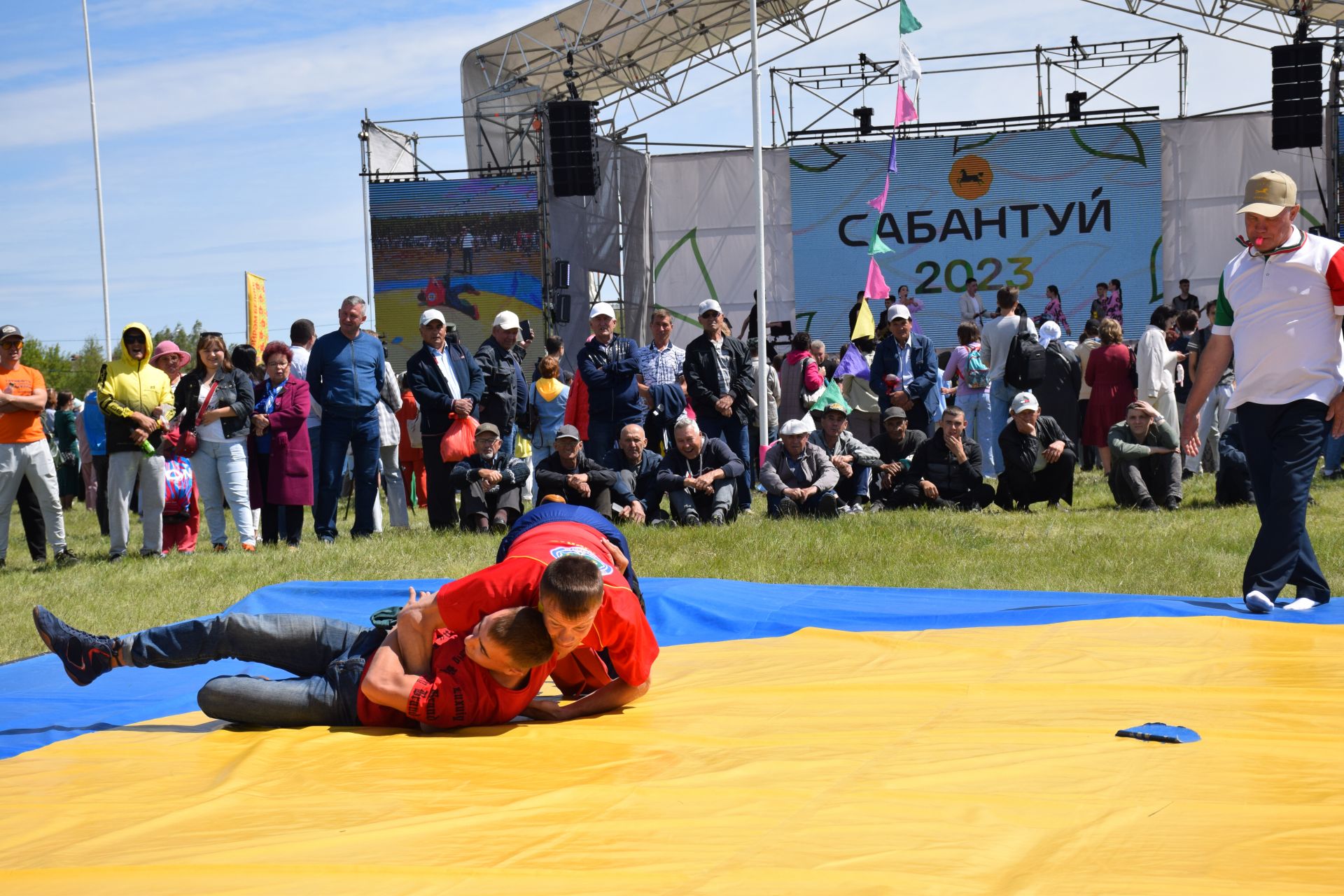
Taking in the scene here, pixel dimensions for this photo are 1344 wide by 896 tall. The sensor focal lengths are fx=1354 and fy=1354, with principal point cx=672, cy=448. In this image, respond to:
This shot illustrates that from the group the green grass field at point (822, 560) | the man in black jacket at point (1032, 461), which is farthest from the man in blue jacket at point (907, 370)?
the green grass field at point (822, 560)

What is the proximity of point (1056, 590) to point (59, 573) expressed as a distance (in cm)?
615

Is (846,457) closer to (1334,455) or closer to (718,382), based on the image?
(718,382)

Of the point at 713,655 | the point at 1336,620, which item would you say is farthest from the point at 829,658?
the point at 1336,620

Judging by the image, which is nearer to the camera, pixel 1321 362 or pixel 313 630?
pixel 313 630

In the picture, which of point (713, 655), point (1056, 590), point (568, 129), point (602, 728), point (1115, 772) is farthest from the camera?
point (568, 129)

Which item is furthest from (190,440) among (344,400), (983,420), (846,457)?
(983,420)

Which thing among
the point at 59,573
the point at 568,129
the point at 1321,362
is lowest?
the point at 59,573

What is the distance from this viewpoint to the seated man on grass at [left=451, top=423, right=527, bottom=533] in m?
9.75

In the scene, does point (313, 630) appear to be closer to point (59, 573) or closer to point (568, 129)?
point (59, 573)

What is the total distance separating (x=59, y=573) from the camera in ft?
28.5

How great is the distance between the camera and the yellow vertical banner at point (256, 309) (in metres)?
17.7

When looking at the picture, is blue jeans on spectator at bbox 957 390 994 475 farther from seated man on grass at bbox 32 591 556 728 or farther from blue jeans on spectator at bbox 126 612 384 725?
blue jeans on spectator at bbox 126 612 384 725

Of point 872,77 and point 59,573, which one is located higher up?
point 872,77

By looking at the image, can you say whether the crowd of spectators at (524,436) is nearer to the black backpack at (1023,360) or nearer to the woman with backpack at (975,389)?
the black backpack at (1023,360)
